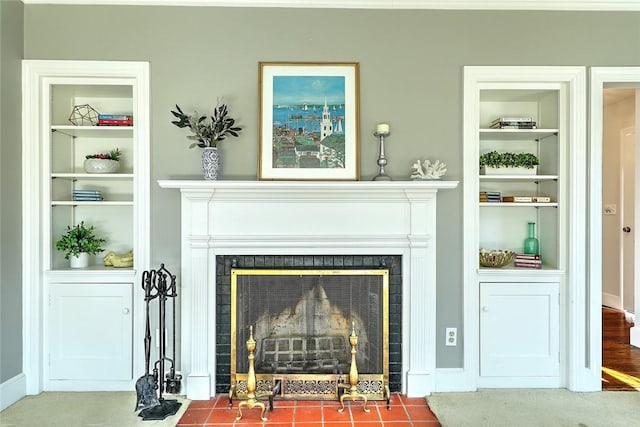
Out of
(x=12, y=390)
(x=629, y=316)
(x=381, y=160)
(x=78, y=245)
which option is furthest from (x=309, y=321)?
(x=629, y=316)

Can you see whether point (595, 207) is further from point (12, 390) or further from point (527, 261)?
point (12, 390)

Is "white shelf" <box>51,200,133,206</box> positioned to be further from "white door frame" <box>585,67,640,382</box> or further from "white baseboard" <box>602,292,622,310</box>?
"white baseboard" <box>602,292,622,310</box>

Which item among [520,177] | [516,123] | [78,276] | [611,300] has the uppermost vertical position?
[516,123]

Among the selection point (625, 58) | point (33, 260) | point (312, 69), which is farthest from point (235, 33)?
point (625, 58)

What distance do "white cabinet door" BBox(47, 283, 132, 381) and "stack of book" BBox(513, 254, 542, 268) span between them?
2.73m

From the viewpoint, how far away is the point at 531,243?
3088 millimetres

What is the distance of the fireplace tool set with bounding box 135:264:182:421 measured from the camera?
238 centimetres

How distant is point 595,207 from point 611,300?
3.21 meters

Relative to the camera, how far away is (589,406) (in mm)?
2615

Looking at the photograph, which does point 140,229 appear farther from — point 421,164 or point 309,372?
point 421,164

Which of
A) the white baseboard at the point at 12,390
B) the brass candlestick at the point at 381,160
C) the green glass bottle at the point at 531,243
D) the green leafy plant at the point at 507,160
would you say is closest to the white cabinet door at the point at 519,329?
the green glass bottle at the point at 531,243

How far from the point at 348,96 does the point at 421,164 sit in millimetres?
683

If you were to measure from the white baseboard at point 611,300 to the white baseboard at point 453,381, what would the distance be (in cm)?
350

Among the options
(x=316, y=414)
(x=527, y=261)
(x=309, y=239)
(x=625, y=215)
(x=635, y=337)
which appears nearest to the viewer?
(x=316, y=414)
